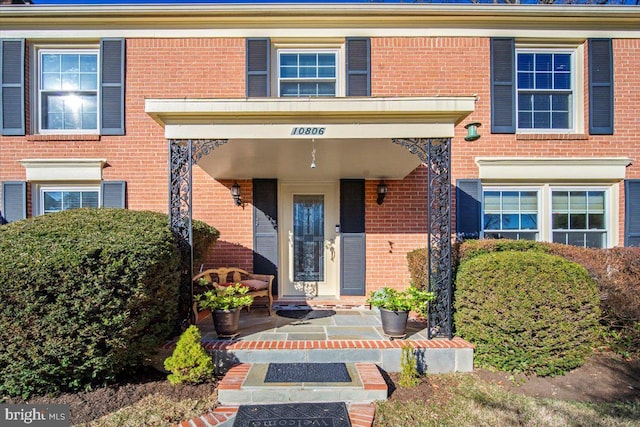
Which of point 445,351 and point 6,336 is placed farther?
point 445,351

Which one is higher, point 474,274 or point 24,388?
point 474,274

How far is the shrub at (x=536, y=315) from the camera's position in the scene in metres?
3.76

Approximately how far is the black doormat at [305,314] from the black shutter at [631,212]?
5743 millimetres

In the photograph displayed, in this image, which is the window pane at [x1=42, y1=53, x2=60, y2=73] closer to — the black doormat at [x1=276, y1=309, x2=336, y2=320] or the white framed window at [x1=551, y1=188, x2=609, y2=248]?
the black doormat at [x1=276, y1=309, x2=336, y2=320]

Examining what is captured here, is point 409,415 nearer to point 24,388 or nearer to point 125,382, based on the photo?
point 125,382

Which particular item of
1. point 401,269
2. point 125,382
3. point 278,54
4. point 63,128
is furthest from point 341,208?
point 63,128

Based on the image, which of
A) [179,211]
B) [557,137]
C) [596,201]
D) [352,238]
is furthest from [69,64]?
[596,201]

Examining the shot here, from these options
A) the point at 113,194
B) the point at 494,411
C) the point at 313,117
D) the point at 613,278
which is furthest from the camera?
the point at 113,194

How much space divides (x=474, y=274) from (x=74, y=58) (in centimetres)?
797

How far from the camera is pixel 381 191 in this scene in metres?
6.00

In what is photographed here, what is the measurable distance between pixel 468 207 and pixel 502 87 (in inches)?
93.4

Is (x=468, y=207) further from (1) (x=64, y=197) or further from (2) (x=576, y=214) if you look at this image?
(1) (x=64, y=197)

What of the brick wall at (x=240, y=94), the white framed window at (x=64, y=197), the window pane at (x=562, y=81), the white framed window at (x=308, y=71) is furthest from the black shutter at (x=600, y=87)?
the white framed window at (x=64, y=197)

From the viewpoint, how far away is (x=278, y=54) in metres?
6.25
